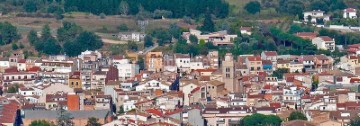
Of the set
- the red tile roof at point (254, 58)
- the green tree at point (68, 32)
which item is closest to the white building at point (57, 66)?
the red tile roof at point (254, 58)

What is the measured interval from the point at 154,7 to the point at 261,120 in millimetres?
23292

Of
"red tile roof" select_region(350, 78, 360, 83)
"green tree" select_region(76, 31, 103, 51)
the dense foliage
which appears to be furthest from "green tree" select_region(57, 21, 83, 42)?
"red tile roof" select_region(350, 78, 360, 83)

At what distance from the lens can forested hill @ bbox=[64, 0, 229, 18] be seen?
2359 inches

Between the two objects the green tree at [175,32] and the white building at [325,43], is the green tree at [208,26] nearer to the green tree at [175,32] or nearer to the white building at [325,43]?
the green tree at [175,32]

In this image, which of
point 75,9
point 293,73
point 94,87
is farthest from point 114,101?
point 75,9

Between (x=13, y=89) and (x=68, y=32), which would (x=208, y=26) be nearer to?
(x=68, y=32)

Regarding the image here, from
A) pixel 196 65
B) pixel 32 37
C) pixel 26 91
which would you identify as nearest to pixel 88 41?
pixel 32 37

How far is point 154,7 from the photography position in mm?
60719

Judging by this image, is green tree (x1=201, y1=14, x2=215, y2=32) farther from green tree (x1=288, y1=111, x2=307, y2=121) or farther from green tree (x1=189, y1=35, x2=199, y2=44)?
green tree (x1=288, y1=111, x2=307, y2=121)

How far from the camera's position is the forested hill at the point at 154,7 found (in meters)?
59.9

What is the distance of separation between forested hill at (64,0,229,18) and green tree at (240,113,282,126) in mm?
21581

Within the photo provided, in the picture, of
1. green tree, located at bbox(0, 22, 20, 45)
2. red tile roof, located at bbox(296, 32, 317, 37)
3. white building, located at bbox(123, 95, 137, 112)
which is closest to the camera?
white building, located at bbox(123, 95, 137, 112)

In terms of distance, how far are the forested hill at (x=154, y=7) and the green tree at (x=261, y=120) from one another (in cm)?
2158

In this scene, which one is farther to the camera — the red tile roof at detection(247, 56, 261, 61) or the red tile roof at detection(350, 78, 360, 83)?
the red tile roof at detection(247, 56, 261, 61)
